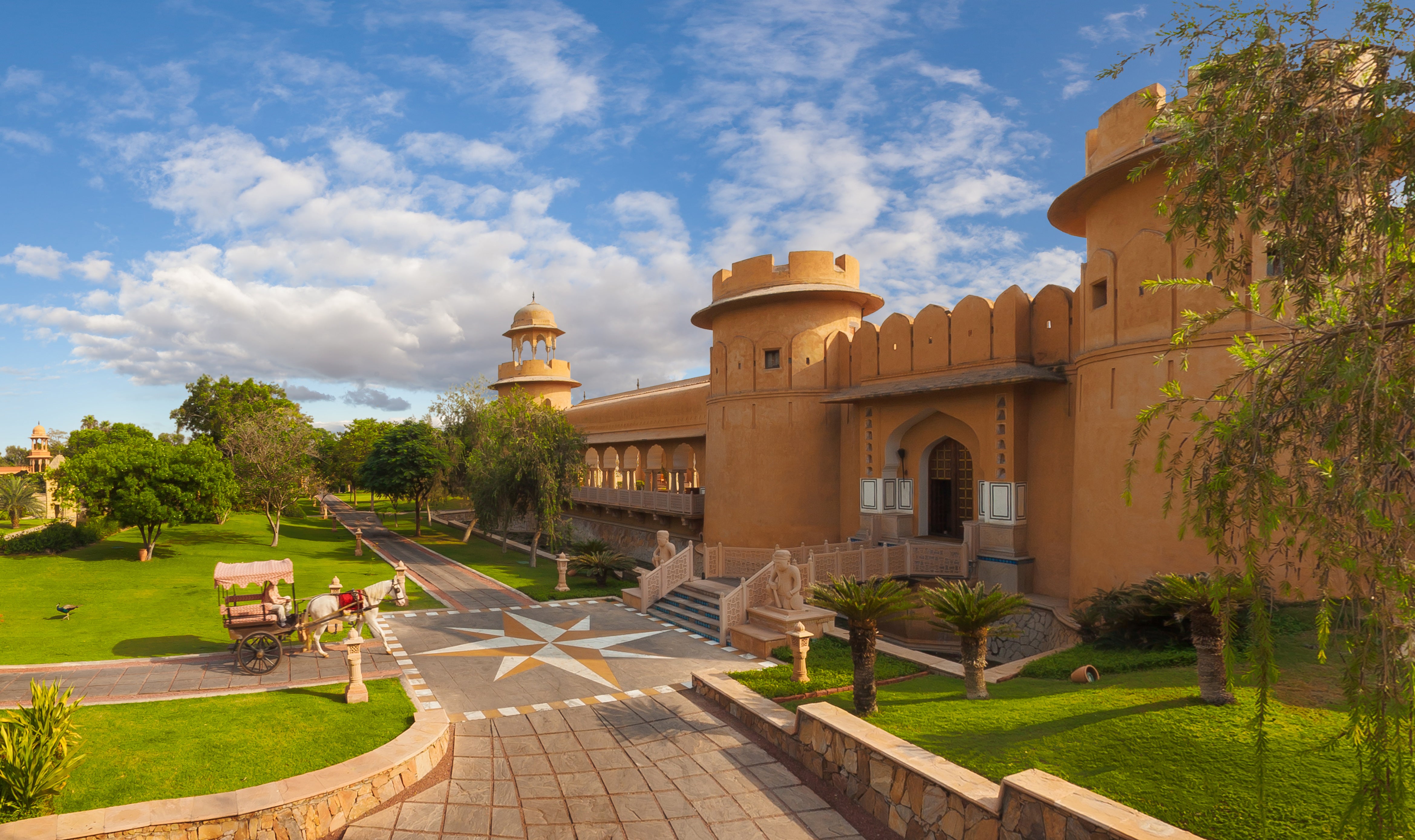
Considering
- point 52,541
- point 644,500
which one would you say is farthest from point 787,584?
point 52,541

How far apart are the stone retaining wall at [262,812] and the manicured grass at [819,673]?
535 centimetres

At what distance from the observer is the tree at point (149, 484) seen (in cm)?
2367

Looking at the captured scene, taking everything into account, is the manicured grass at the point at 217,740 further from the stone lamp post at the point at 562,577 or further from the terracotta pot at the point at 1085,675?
the stone lamp post at the point at 562,577

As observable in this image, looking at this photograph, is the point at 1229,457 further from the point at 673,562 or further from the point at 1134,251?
the point at 673,562

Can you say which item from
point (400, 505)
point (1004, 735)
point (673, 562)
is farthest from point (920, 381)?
point (400, 505)

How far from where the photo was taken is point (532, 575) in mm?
24906

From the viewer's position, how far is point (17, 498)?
4128 centimetres

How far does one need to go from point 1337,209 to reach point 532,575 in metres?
23.7

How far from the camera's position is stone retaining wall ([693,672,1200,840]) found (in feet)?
18.6

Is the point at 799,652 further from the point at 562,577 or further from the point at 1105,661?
the point at 562,577

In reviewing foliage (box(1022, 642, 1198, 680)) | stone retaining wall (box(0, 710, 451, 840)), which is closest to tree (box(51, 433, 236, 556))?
stone retaining wall (box(0, 710, 451, 840))

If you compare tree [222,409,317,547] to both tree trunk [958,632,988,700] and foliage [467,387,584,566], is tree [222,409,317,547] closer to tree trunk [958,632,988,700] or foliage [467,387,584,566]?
foliage [467,387,584,566]

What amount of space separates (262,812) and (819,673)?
815 cm

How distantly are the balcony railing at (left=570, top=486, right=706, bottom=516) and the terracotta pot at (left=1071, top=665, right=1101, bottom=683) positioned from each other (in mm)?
16056
